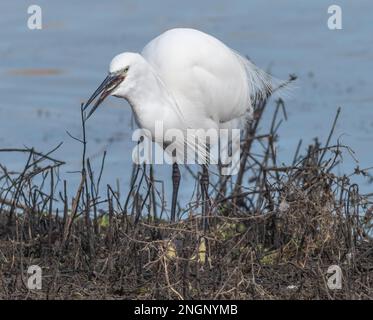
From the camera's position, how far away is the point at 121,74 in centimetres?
737

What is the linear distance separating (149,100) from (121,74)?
407 mm

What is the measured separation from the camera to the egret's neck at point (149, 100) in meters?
7.57

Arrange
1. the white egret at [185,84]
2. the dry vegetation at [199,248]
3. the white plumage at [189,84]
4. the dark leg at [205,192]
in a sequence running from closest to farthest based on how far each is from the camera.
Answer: the dry vegetation at [199,248]
the dark leg at [205,192]
the white egret at [185,84]
the white plumage at [189,84]

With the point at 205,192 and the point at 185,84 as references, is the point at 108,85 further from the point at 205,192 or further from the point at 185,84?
the point at 185,84

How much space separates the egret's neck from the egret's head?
0.04 m

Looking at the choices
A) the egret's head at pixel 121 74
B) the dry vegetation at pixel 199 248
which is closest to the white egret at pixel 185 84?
the egret's head at pixel 121 74

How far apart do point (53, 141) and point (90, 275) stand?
16.4 feet

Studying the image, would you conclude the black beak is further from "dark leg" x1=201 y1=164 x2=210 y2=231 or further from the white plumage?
"dark leg" x1=201 y1=164 x2=210 y2=231

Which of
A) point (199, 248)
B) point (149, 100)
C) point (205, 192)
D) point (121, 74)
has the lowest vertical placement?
point (199, 248)

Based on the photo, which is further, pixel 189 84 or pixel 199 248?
pixel 189 84

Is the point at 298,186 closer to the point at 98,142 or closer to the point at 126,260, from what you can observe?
the point at 126,260

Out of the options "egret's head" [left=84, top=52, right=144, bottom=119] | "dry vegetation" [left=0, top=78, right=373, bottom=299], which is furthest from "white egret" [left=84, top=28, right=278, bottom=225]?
"dry vegetation" [left=0, top=78, right=373, bottom=299]

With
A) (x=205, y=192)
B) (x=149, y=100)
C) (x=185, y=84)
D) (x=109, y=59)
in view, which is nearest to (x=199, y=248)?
(x=205, y=192)

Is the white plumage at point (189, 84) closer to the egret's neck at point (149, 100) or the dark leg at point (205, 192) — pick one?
the egret's neck at point (149, 100)
